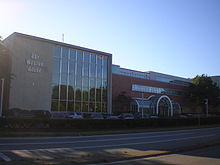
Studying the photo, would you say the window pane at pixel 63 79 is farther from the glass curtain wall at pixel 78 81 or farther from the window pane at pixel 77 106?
the window pane at pixel 77 106

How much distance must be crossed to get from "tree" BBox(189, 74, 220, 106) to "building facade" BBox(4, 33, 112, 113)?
39.1m

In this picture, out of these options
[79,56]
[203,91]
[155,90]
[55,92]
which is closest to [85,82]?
[79,56]

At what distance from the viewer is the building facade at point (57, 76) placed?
43469mm

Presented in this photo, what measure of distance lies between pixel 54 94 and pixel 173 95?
46636 mm

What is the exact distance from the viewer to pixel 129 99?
6500cm

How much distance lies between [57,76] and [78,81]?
14.7ft

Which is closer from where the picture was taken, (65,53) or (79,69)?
(65,53)

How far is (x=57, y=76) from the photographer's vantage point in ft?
156

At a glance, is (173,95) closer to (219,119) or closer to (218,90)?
(218,90)

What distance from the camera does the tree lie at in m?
81.7

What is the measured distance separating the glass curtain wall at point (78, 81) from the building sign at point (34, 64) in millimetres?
2690

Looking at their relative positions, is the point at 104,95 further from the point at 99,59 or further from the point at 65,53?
the point at 65,53

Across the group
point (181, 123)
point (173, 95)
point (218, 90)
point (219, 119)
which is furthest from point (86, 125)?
point (218, 90)

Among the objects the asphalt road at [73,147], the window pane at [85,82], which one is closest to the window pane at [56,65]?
the window pane at [85,82]
